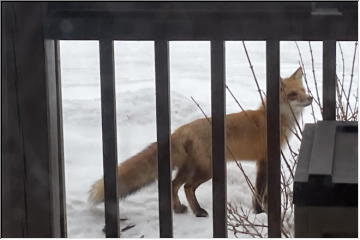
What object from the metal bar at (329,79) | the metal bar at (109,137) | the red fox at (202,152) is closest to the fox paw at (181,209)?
the red fox at (202,152)

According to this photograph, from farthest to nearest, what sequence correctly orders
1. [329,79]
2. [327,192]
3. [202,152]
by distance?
[202,152] → [329,79] → [327,192]

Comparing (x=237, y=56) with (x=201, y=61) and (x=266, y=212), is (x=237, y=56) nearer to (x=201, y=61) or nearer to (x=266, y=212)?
(x=201, y=61)

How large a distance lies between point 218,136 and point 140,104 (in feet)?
0.51

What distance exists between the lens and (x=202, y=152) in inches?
53.1

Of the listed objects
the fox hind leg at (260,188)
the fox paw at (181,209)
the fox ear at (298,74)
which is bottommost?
the fox paw at (181,209)

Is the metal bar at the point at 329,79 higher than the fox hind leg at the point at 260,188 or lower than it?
higher

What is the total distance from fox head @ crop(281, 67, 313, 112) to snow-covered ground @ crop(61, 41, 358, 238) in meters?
0.02

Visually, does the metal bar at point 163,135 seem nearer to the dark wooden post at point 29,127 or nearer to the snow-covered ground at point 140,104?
the snow-covered ground at point 140,104

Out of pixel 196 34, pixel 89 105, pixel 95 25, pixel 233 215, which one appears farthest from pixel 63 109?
pixel 233 215

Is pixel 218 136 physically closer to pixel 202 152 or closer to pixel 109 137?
pixel 202 152

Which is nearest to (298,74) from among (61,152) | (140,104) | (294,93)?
(294,93)

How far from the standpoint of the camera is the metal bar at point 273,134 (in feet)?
4.14

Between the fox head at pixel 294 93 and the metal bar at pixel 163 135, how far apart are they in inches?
8.3

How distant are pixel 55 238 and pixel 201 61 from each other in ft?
1.37
